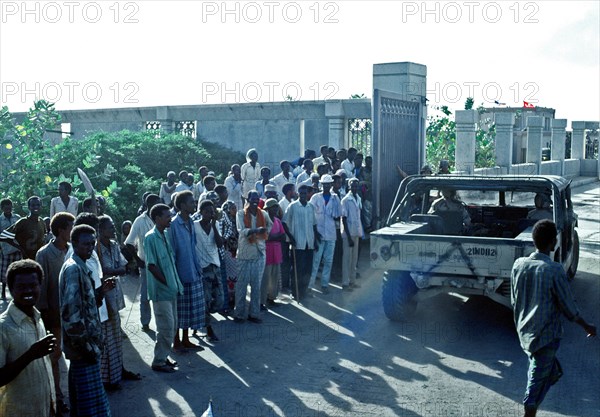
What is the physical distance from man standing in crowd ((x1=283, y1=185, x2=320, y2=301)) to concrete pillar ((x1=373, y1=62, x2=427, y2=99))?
4500 millimetres

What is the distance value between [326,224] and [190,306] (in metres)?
Answer: 3.27

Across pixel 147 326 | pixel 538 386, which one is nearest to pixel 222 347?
pixel 147 326

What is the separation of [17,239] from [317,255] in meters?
4.01

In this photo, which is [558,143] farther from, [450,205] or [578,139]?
[450,205]

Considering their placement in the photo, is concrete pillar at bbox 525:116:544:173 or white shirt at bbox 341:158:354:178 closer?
white shirt at bbox 341:158:354:178

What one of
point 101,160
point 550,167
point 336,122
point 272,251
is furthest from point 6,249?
point 550,167

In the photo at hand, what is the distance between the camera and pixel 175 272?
6.76 metres

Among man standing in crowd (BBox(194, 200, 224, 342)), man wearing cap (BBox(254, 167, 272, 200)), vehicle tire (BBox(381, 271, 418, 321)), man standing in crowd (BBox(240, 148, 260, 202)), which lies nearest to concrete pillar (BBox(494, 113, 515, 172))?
man standing in crowd (BBox(240, 148, 260, 202))

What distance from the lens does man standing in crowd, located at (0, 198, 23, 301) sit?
945 centimetres

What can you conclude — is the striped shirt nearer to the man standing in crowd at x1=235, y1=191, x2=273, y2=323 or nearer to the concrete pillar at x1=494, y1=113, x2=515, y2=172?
the man standing in crowd at x1=235, y1=191, x2=273, y2=323

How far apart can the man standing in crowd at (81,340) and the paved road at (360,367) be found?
102cm

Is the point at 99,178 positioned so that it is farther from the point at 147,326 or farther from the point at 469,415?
the point at 469,415

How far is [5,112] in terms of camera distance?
14.3m

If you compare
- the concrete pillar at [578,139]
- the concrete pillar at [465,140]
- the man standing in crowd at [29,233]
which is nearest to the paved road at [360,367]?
the man standing in crowd at [29,233]
